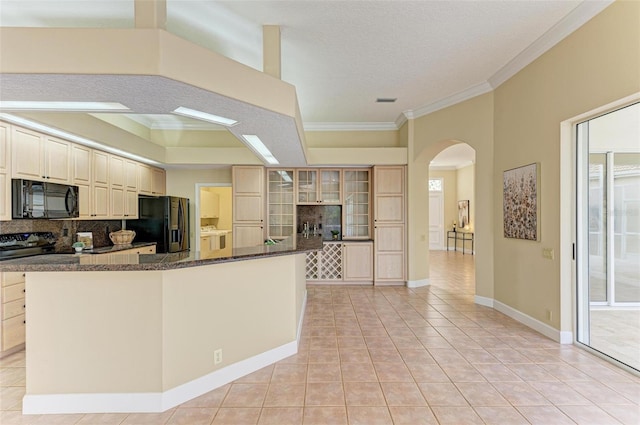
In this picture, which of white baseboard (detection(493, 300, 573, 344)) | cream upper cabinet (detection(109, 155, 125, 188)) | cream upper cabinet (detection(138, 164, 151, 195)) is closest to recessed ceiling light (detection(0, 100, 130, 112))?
cream upper cabinet (detection(109, 155, 125, 188))

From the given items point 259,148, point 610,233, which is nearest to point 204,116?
point 259,148

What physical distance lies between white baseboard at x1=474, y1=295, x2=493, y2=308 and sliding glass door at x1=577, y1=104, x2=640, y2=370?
113 centimetres

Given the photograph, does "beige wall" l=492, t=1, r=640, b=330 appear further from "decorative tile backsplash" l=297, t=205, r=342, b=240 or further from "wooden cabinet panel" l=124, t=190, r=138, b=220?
"wooden cabinet panel" l=124, t=190, r=138, b=220


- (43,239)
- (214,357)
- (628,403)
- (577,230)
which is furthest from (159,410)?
(577,230)

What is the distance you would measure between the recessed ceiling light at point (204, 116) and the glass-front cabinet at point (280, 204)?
3302 millimetres

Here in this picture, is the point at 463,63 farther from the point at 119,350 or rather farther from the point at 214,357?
the point at 119,350

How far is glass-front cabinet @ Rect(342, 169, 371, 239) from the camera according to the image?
6.45 metres

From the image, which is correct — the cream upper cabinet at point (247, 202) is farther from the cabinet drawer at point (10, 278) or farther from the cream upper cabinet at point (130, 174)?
the cabinet drawer at point (10, 278)

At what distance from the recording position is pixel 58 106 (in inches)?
99.9

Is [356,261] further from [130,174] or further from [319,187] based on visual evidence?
[130,174]

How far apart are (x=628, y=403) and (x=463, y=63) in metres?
3.69

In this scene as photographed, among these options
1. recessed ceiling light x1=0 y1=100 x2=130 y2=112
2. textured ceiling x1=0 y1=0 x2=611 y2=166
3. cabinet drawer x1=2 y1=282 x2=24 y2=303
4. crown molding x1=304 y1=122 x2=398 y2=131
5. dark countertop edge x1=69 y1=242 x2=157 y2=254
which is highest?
textured ceiling x1=0 y1=0 x2=611 y2=166

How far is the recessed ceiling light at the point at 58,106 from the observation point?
2486mm

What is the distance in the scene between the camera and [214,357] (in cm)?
248
